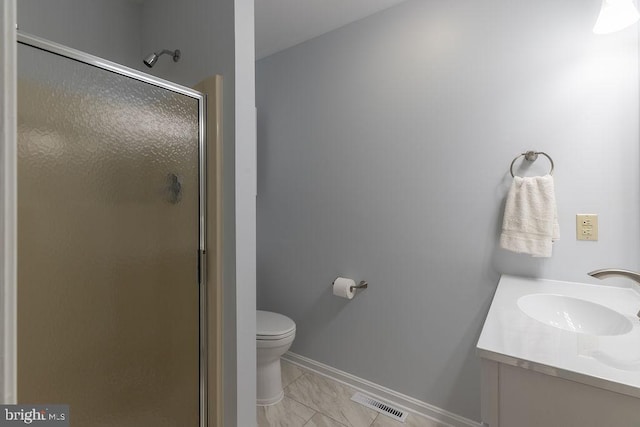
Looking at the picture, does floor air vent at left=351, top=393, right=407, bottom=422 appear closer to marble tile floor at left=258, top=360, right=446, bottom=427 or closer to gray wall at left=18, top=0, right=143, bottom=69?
marble tile floor at left=258, top=360, right=446, bottom=427

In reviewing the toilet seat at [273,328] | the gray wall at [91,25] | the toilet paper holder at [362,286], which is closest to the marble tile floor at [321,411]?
the toilet seat at [273,328]

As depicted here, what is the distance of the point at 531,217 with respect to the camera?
1337 millimetres

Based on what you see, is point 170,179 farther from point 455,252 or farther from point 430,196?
point 455,252

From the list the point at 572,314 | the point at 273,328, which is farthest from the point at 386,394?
the point at 572,314

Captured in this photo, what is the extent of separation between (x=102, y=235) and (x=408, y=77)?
169 cm

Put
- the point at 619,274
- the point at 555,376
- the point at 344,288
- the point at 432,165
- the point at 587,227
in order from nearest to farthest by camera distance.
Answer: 1. the point at 555,376
2. the point at 619,274
3. the point at 587,227
4. the point at 432,165
5. the point at 344,288

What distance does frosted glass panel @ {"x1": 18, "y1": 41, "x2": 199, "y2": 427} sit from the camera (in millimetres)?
934

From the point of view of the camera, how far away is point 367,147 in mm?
1871

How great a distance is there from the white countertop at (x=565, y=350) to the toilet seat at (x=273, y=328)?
1.17 meters

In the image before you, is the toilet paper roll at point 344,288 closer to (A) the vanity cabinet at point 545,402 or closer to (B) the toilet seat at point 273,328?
(B) the toilet seat at point 273,328

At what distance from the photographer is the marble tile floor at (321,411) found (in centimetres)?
162

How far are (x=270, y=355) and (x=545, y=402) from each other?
1.42m

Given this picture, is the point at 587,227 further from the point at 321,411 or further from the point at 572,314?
the point at 321,411

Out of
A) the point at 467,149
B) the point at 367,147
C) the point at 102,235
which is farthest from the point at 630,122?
the point at 102,235
